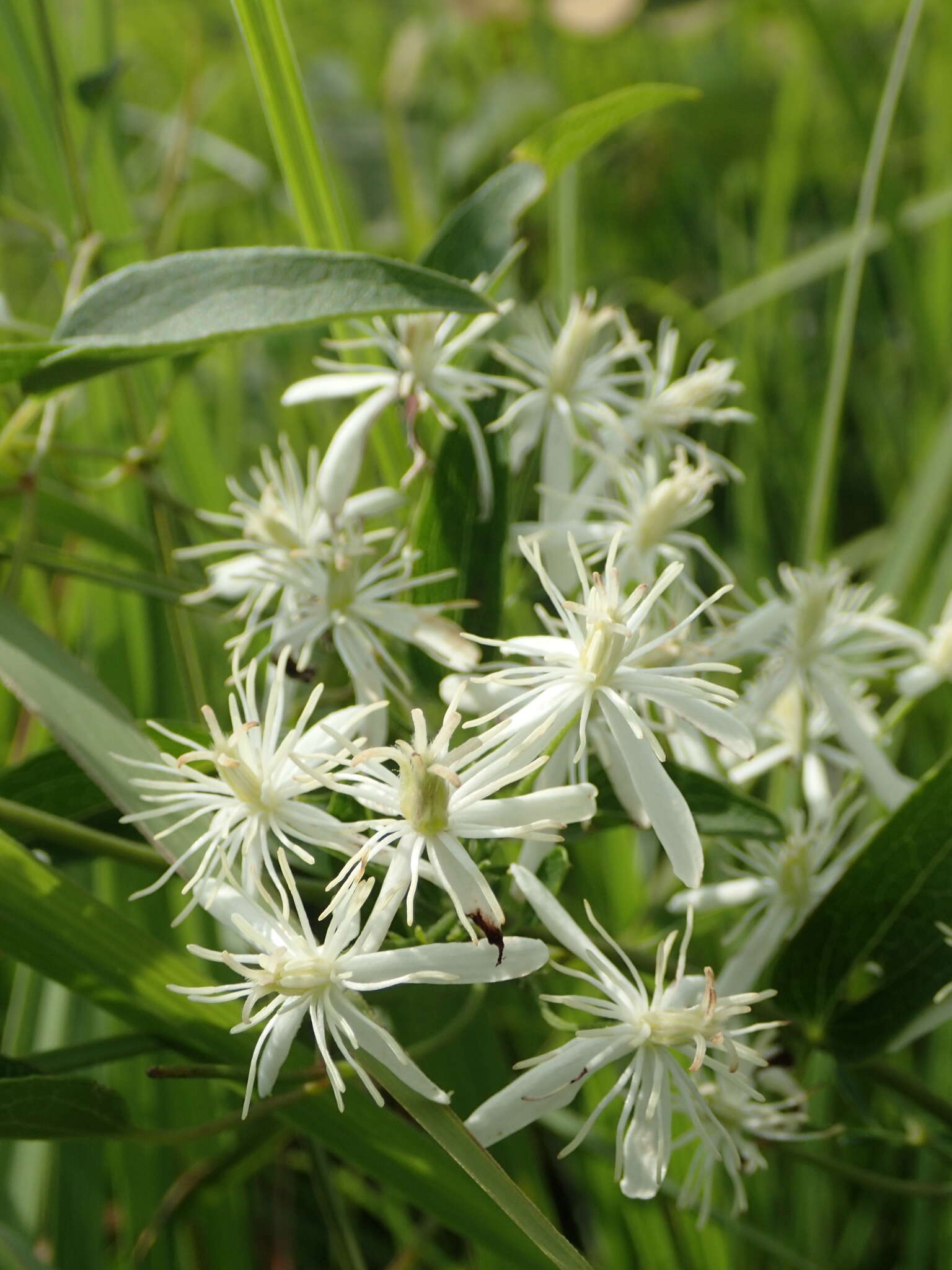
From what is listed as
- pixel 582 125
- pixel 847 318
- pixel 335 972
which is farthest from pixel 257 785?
pixel 847 318

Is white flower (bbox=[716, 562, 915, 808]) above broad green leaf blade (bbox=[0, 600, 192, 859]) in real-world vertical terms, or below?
below

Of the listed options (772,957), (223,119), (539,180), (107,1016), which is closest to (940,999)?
(772,957)

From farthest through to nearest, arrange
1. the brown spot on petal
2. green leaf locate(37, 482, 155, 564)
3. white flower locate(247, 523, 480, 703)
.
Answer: green leaf locate(37, 482, 155, 564), white flower locate(247, 523, 480, 703), the brown spot on petal

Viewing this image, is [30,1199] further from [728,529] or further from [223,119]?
[223,119]

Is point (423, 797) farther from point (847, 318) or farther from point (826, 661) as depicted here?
point (847, 318)

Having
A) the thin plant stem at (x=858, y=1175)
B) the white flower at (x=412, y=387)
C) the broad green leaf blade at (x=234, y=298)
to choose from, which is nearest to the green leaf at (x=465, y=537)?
the white flower at (x=412, y=387)

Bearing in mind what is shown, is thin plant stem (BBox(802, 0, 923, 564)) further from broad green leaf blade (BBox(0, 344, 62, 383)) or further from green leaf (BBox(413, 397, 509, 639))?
broad green leaf blade (BBox(0, 344, 62, 383))

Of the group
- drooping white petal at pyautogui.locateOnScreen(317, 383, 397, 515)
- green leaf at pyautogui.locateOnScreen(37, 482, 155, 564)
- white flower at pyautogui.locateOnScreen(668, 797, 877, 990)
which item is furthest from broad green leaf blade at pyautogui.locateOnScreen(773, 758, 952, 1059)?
green leaf at pyautogui.locateOnScreen(37, 482, 155, 564)

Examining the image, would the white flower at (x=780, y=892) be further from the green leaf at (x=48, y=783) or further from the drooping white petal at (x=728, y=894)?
the green leaf at (x=48, y=783)
